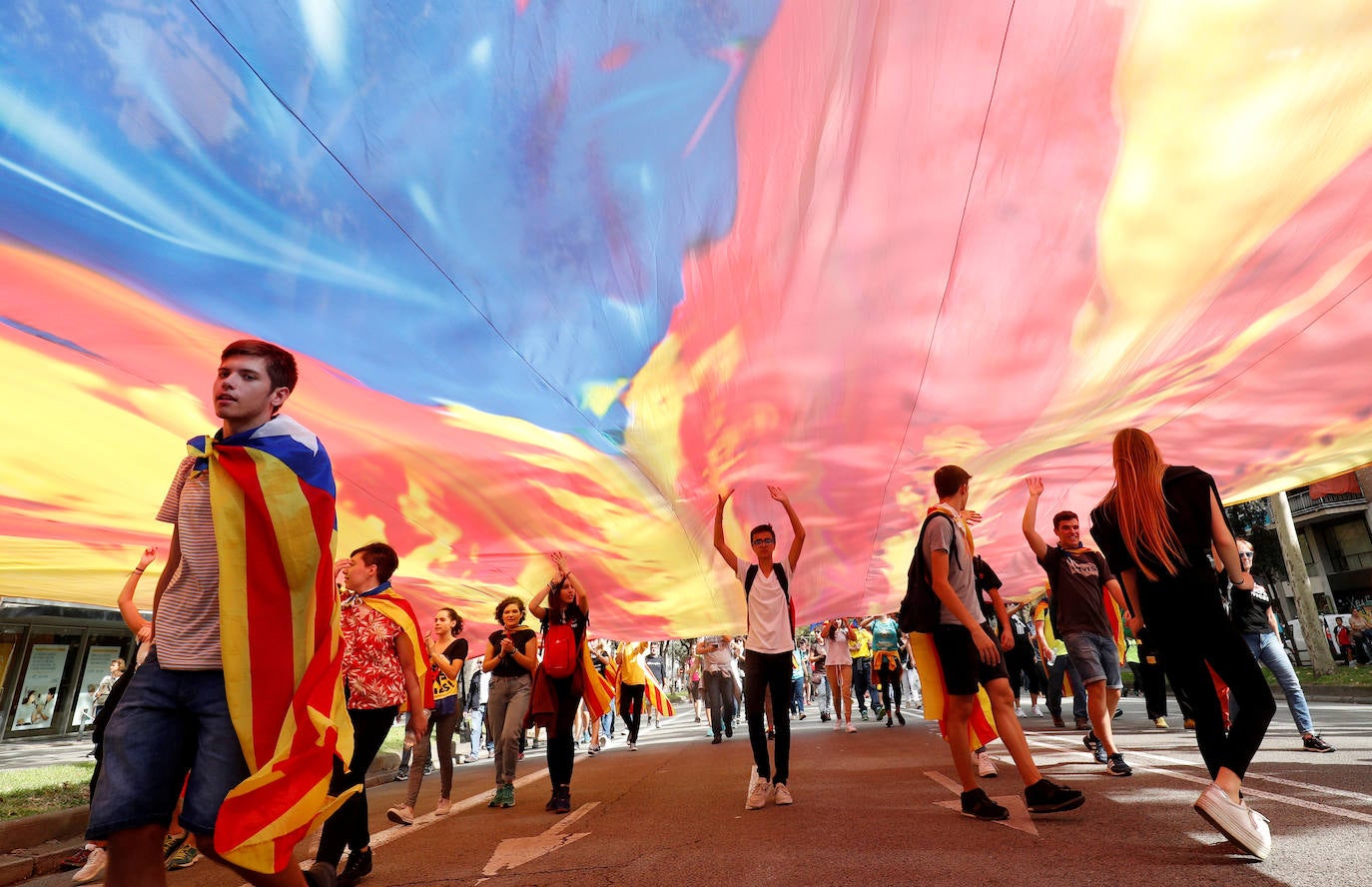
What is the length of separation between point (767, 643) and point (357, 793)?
2.81 m

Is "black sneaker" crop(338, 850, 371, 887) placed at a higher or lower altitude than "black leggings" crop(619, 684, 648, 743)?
lower

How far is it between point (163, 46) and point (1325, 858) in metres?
4.91

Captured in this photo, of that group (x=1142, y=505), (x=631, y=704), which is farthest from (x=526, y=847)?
(x=631, y=704)

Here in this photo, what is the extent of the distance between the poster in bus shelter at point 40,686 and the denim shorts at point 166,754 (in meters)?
23.1

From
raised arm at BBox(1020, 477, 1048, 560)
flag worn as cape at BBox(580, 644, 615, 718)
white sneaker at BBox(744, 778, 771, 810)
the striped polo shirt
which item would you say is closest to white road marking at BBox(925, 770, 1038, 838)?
white sneaker at BBox(744, 778, 771, 810)

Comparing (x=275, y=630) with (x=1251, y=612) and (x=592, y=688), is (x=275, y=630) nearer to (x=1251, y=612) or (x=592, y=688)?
(x=592, y=688)

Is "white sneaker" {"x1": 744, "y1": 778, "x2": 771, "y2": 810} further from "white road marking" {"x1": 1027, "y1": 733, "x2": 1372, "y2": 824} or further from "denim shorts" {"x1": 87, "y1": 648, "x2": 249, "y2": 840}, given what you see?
"denim shorts" {"x1": 87, "y1": 648, "x2": 249, "y2": 840}

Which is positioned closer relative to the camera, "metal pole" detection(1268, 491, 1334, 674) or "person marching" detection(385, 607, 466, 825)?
"person marching" detection(385, 607, 466, 825)

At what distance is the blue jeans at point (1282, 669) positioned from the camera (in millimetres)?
6000

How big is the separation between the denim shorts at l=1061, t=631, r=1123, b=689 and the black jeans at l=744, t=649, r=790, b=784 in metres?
2.19

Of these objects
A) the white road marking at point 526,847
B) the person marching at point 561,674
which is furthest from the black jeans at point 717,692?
the white road marking at point 526,847

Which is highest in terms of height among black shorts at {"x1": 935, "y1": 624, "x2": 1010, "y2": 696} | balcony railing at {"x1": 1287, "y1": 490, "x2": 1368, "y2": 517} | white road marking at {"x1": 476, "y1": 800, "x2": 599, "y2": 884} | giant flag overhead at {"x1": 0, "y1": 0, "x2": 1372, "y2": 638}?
balcony railing at {"x1": 1287, "y1": 490, "x2": 1368, "y2": 517}

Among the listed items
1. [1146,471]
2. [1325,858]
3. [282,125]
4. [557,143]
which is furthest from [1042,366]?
[282,125]

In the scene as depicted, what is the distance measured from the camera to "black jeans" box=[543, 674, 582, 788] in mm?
5805
